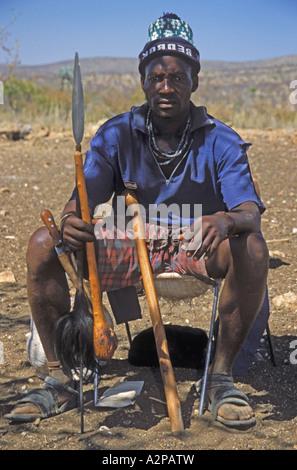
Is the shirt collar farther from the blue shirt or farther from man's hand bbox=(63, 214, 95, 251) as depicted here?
man's hand bbox=(63, 214, 95, 251)

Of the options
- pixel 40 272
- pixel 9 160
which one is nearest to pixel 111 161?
pixel 40 272

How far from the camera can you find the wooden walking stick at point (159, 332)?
97.0 inches

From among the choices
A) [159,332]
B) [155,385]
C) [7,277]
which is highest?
[159,332]

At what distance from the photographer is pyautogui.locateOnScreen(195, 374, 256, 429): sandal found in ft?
8.23

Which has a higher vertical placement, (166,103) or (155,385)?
(166,103)

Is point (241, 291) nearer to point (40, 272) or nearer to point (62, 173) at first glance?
point (40, 272)

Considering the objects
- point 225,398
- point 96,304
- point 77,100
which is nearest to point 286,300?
point 225,398

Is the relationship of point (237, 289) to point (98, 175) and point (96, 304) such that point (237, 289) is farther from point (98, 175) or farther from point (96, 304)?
point (98, 175)

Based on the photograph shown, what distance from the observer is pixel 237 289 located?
2572 mm

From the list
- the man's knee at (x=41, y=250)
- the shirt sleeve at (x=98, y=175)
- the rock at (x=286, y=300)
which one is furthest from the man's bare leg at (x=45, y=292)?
the rock at (x=286, y=300)

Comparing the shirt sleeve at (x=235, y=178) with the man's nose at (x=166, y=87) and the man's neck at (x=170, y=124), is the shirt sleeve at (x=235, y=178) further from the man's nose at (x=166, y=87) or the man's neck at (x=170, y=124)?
the man's nose at (x=166, y=87)

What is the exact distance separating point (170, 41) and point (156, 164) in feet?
1.84
